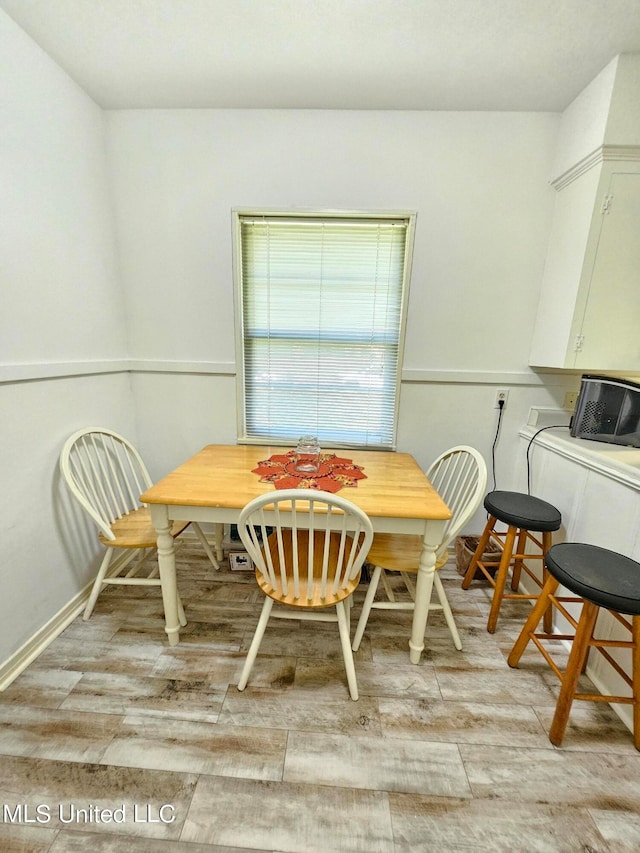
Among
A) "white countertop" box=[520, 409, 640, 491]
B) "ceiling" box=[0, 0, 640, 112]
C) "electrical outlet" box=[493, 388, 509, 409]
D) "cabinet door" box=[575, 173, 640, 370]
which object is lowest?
"white countertop" box=[520, 409, 640, 491]

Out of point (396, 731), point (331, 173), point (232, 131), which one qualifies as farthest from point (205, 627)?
point (232, 131)

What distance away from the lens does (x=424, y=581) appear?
130 cm

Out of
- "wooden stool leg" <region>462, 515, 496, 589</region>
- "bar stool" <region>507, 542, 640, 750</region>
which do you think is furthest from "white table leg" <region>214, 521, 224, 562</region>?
"bar stool" <region>507, 542, 640, 750</region>

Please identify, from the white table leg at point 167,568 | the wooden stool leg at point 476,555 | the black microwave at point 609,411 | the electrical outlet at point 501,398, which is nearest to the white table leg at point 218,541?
the white table leg at point 167,568

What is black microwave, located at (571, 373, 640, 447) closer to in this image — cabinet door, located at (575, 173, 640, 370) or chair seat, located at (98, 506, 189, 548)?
cabinet door, located at (575, 173, 640, 370)

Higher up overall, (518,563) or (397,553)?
(397,553)

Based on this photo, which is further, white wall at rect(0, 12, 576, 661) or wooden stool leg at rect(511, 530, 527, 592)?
wooden stool leg at rect(511, 530, 527, 592)

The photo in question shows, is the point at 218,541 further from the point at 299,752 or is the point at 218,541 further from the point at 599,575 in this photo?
the point at 599,575

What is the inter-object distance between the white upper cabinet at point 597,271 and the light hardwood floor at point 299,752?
4.91 ft

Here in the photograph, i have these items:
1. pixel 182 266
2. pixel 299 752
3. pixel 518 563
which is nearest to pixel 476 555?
pixel 518 563

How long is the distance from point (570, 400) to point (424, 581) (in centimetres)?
147

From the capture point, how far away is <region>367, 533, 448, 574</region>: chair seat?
1369 mm

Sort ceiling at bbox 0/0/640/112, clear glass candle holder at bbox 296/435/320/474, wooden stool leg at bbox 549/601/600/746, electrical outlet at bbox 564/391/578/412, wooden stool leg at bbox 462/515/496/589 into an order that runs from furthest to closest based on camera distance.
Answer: electrical outlet at bbox 564/391/578/412
wooden stool leg at bbox 462/515/496/589
clear glass candle holder at bbox 296/435/320/474
ceiling at bbox 0/0/640/112
wooden stool leg at bbox 549/601/600/746

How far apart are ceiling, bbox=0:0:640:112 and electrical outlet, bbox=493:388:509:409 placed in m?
1.44
